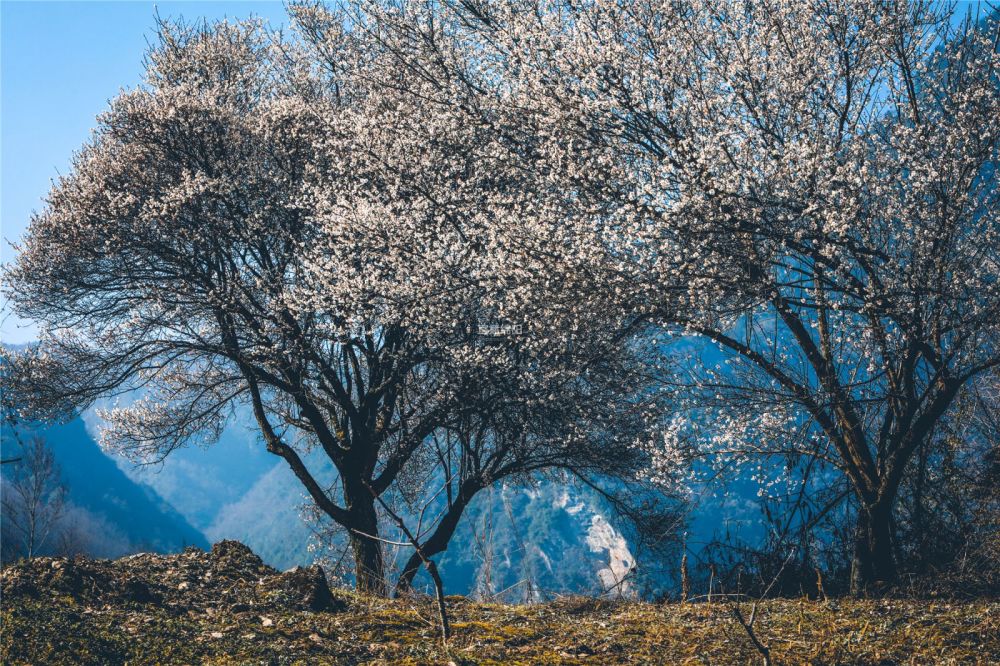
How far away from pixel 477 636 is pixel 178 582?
245 centimetres

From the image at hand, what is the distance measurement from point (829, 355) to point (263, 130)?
1086cm

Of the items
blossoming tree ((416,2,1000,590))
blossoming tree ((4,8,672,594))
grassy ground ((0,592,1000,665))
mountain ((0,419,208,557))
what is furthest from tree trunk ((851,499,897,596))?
mountain ((0,419,208,557))

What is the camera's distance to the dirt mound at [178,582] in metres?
5.17

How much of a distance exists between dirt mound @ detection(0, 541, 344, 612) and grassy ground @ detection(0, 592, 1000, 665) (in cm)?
16

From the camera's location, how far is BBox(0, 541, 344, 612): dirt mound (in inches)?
204

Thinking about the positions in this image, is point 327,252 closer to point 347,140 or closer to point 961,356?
point 347,140

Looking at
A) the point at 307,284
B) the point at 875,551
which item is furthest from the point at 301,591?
the point at 307,284

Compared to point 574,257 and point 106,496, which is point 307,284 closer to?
point 574,257

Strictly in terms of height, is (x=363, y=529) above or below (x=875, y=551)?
above

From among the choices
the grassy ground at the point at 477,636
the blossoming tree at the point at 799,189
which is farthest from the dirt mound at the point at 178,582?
the blossoming tree at the point at 799,189

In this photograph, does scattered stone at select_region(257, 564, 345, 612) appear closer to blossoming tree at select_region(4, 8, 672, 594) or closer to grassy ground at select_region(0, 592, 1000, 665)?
grassy ground at select_region(0, 592, 1000, 665)

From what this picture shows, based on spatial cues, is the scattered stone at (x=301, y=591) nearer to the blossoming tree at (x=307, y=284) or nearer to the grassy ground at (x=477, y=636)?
the grassy ground at (x=477, y=636)

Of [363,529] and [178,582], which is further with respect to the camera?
[363,529]

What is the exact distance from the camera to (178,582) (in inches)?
229
